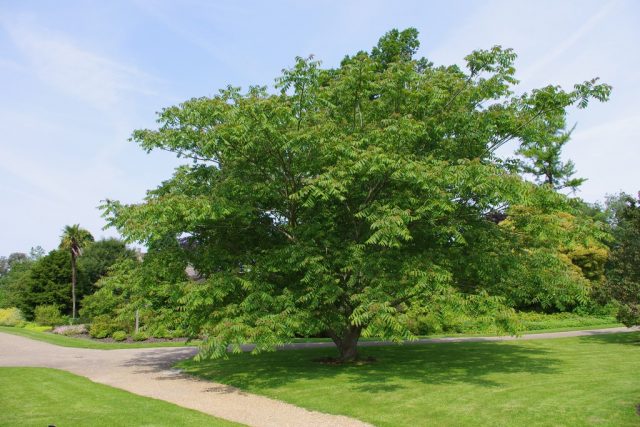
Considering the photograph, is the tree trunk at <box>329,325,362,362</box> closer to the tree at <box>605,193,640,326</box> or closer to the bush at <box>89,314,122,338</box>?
the tree at <box>605,193,640,326</box>

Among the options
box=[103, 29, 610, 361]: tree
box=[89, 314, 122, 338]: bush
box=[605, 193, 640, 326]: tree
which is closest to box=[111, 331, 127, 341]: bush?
box=[89, 314, 122, 338]: bush

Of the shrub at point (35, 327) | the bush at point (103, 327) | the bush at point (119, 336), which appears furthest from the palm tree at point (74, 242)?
the bush at point (119, 336)

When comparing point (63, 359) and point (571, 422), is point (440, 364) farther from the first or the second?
point (63, 359)

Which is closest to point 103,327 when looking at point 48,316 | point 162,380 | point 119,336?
point 119,336

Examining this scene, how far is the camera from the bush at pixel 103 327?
2788 centimetres

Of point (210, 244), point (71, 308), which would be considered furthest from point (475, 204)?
point (71, 308)

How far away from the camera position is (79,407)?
33.6 ft

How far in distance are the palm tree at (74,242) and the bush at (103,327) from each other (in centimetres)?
1388

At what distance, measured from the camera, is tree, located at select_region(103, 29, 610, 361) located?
1128 cm

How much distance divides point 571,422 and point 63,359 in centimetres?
1841

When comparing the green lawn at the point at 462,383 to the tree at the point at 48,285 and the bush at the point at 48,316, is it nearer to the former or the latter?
the bush at the point at 48,316

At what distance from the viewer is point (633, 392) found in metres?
10.2

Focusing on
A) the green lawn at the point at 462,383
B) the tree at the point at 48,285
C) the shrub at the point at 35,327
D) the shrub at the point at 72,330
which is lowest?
the green lawn at the point at 462,383

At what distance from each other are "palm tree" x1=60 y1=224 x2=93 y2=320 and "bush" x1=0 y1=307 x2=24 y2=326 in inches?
167
